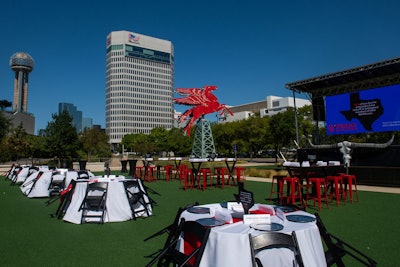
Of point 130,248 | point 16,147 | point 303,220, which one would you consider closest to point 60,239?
point 130,248

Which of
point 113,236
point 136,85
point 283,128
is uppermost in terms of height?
point 136,85

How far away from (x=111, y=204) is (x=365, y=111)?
1461cm

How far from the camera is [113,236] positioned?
514cm

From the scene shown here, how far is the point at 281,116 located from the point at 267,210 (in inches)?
1297

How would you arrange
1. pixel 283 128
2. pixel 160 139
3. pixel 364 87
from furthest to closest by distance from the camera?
pixel 160 139
pixel 283 128
pixel 364 87

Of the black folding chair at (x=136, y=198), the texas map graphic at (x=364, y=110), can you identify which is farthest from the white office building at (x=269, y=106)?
the black folding chair at (x=136, y=198)

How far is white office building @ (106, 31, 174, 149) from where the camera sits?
11794cm

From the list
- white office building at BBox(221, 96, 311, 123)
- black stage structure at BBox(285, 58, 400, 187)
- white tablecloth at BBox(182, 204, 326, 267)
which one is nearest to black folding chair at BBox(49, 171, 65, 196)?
white tablecloth at BBox(182, 204, 326, 267)

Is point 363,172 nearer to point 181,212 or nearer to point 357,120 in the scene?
point 357,120

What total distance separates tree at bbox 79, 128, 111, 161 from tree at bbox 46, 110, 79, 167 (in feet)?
25.5

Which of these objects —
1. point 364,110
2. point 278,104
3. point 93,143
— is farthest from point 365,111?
point 278,104

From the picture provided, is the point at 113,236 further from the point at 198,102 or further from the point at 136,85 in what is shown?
the point at 136,85

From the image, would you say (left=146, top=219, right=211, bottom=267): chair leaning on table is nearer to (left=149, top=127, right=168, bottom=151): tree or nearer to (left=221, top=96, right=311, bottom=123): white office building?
(left=149, top=127, right=168, bottom=151): tree

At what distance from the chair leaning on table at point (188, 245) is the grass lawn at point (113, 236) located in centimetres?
137
